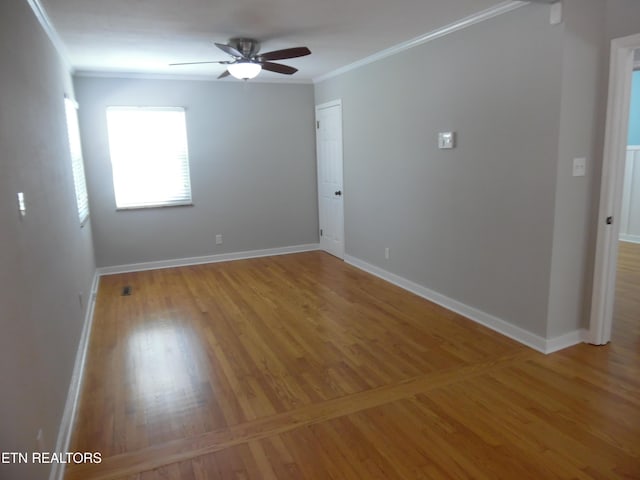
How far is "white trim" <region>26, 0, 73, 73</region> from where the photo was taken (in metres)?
A: 2.94

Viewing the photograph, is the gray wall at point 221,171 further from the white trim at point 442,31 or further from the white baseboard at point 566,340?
the white baseboard at point 566,340

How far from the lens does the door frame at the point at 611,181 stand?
3.05 meters

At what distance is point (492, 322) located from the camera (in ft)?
12.2

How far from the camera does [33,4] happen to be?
9.45ft

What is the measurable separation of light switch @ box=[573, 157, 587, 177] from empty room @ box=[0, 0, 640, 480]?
2 cm

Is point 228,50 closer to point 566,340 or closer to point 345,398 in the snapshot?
point 345,398

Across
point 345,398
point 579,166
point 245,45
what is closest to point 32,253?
point 345,398

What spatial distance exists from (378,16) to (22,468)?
11.5ft

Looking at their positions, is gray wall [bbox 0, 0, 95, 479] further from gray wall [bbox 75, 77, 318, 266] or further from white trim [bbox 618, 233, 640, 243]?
white trim [bbox 618, 233, 640, 243]

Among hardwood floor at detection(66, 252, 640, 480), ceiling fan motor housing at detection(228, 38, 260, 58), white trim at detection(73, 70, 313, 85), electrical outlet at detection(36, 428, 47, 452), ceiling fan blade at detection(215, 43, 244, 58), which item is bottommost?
hardwood floor at detection(66, 252, 640, 480)

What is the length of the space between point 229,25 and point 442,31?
1844 millimetres

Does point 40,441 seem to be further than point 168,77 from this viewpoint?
No

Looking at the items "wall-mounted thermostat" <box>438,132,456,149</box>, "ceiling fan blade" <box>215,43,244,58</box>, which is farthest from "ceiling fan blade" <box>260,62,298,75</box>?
"wall-mounted thermostat" <box>438,132,456,149</box>

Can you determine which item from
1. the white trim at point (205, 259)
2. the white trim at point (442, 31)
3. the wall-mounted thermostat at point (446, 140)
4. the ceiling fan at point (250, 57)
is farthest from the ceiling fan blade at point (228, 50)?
the white trim at point (205, 259)
